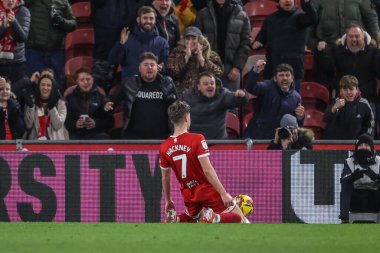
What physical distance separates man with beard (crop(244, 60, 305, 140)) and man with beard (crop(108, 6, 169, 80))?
4.70 feet

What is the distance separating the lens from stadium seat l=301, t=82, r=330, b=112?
58.4 feet

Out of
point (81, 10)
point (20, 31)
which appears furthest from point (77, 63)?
point (20, 31)

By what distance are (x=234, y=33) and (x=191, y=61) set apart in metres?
1.03

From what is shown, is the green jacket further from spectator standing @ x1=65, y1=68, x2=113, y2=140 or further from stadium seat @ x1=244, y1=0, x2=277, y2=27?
stadium seat @ x1=244, y1=0, x2=277, y2=27

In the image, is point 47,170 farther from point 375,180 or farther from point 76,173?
point 375,180

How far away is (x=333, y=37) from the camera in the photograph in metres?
17.9

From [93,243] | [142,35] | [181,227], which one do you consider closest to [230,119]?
[142,35]

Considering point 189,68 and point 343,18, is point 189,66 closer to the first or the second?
point 189,68

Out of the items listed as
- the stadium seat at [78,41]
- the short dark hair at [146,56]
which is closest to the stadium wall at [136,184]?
the short dark hair at [146,56]

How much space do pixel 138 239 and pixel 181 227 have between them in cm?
100

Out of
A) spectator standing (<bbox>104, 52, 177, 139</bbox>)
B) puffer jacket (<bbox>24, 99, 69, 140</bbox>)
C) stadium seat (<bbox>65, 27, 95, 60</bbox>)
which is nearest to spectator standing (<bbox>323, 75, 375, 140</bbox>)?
spectator standing (<bbox>104, 52, 177, 139</bbox>)

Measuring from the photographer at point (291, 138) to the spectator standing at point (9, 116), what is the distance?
3294mm

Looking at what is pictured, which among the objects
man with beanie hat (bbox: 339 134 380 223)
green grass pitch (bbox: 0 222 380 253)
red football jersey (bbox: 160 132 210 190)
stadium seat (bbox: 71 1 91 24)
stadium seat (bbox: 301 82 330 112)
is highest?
stadium seat (bbox: 71 1 91 24)

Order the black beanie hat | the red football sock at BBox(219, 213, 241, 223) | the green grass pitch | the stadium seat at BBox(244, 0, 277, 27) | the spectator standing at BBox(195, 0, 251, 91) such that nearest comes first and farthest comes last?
1. the green grass pitch
2. the red football sock at BBox(219, 213, 241, 223)
3. the black beanie hat
4. the spectator standing at BBox(195, 0, 251, 91)
5. the stadium seat at BBox(244, 0, 277, 27)
